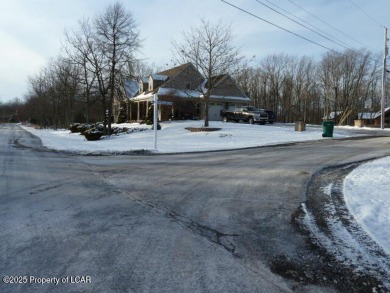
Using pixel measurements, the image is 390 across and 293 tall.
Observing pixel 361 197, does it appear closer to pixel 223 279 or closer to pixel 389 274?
pixel 389 274

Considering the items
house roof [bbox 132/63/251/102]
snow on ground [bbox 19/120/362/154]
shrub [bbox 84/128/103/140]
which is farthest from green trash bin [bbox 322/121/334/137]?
shrub [bbox 84/128/103/140]

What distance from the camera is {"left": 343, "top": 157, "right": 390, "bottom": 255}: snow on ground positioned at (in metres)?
5.44

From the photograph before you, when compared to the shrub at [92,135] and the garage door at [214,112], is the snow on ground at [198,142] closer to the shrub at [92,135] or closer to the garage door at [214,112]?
the shrub at [92,135]

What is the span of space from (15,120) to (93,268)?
17805 centimetres

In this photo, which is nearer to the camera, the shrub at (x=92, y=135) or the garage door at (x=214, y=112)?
the shrub at (x=92, y=135)

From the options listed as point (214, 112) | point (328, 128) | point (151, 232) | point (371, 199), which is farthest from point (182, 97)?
point (151, 232)

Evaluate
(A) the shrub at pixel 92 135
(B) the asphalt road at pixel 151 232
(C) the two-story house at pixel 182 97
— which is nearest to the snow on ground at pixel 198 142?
(A) the shrub at pixel 92 135

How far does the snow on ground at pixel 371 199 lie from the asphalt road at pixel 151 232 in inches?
42.4

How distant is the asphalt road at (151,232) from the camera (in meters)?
3.83

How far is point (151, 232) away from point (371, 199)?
462cm

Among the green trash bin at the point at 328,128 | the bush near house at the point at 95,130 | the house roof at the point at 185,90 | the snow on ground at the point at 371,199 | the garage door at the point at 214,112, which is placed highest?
the house roof at the point at 185,90

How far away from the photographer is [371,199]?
7254 millimetres

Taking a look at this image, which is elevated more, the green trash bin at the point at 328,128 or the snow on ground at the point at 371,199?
the green trash bin at the point at 328,128

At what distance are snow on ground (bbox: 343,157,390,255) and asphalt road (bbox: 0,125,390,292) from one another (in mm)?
1076
